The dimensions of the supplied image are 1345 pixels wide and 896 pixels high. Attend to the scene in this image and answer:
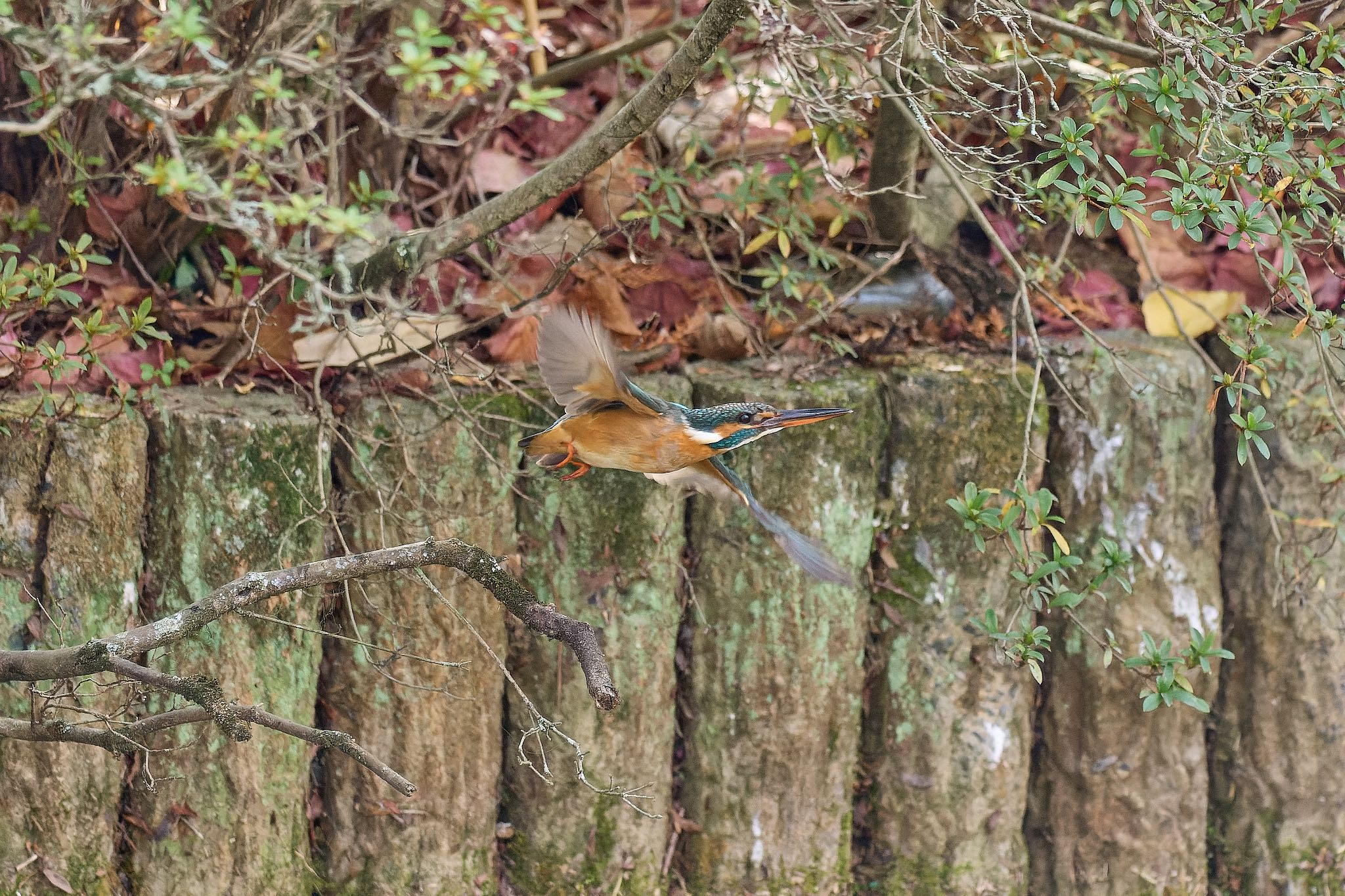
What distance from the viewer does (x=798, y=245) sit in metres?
3.96

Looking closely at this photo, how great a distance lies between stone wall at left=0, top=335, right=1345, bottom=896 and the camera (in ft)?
10.0

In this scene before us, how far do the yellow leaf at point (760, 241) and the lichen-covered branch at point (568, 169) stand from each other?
2.51 feet

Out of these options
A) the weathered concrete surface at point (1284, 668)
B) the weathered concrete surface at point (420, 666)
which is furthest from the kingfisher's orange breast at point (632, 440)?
the weathered concrete surface at point (1284, 668)

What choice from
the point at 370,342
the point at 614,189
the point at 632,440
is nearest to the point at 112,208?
the point at 370,342

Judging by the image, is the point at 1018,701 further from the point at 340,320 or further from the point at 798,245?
the point at 340,320

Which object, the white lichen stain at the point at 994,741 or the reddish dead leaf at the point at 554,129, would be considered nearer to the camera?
the white lichen stain at the point at 994,741

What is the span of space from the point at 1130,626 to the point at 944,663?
571 millimetres

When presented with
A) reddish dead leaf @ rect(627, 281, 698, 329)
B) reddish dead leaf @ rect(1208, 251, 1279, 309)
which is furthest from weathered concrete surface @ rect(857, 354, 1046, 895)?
reddish dead leaf @ rect(1208, 251, 1279, 309)

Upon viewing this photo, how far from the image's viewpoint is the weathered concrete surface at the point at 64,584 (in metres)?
2.93

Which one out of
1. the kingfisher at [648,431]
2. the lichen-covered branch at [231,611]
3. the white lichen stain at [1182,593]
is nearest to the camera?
the lichen-covered branch at [231,611]

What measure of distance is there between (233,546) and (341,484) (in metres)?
0.32

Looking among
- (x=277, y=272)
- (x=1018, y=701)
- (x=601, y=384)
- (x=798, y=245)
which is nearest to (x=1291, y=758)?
(x=1018, y=701)

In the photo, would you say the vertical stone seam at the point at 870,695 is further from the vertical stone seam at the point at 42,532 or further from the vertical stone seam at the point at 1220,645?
the vertical stone seam at the point at 42,532

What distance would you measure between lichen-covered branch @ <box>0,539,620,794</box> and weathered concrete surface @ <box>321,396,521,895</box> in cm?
76
